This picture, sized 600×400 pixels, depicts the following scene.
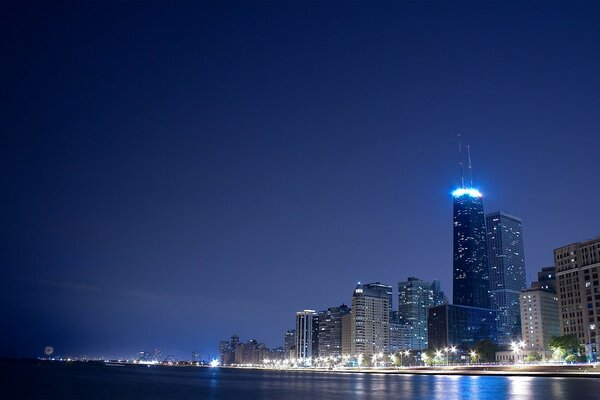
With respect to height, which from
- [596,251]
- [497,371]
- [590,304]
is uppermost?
[596,251]

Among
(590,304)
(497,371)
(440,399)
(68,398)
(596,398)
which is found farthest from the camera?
(590,304)

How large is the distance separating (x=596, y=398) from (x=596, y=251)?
150 m

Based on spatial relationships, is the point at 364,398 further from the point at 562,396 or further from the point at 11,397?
the point at 11,397

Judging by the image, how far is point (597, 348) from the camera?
188 metres

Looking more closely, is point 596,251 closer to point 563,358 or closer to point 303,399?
point 563,358

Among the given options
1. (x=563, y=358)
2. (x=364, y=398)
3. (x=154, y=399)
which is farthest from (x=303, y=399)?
(x=563, y=358)

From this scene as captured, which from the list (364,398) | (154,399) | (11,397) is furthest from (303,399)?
(11,397)

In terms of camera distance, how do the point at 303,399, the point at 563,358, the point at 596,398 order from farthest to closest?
1. the point at 563,358
2. the point at 303,399
3. the point at 596,398

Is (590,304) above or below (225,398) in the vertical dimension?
above

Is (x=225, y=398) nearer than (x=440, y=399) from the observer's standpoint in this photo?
No

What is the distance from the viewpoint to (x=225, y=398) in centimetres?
8444

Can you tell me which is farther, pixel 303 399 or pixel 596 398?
pixel 303 399

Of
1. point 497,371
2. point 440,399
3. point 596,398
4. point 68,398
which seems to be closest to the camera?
point 596,398

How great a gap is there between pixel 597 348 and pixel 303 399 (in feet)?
483
